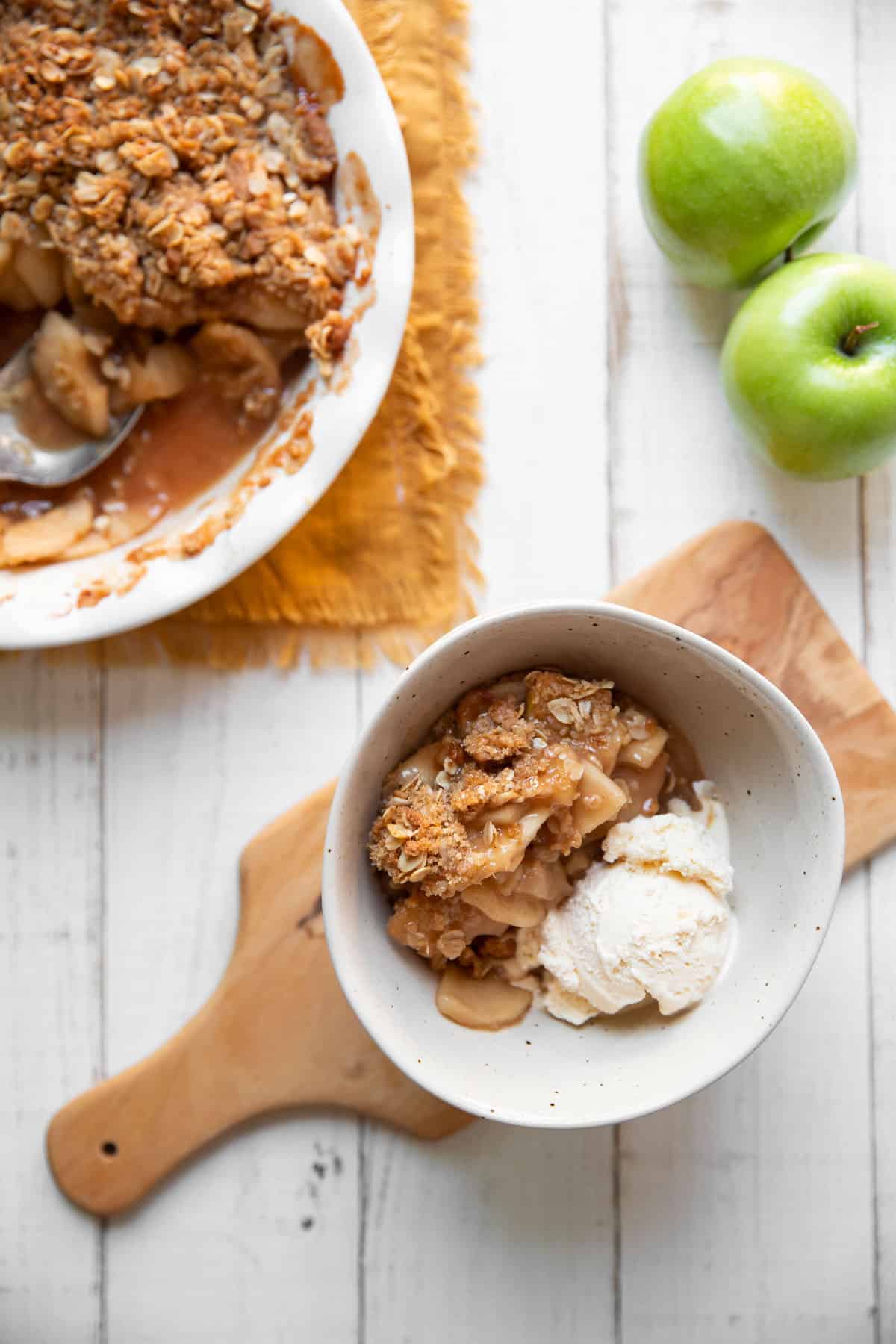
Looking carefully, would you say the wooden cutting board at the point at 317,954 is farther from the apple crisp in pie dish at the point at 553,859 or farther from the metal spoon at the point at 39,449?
the metal spoon at the point at 39,449

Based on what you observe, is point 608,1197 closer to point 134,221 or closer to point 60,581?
point 60,581

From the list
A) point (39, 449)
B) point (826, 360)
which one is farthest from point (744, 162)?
point (39, 449)

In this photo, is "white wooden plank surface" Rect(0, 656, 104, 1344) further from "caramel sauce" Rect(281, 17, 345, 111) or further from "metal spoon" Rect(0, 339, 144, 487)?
"caramel sauce" Rect(281, 17, 345, 111)

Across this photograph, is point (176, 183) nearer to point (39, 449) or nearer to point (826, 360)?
point (39, 449)

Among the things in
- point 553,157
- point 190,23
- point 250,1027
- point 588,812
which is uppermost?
point 190,23

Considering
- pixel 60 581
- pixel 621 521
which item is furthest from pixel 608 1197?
pixel 60 581

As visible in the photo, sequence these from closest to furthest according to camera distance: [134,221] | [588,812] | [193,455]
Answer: [588,812] < [134,221] < [193,455]
